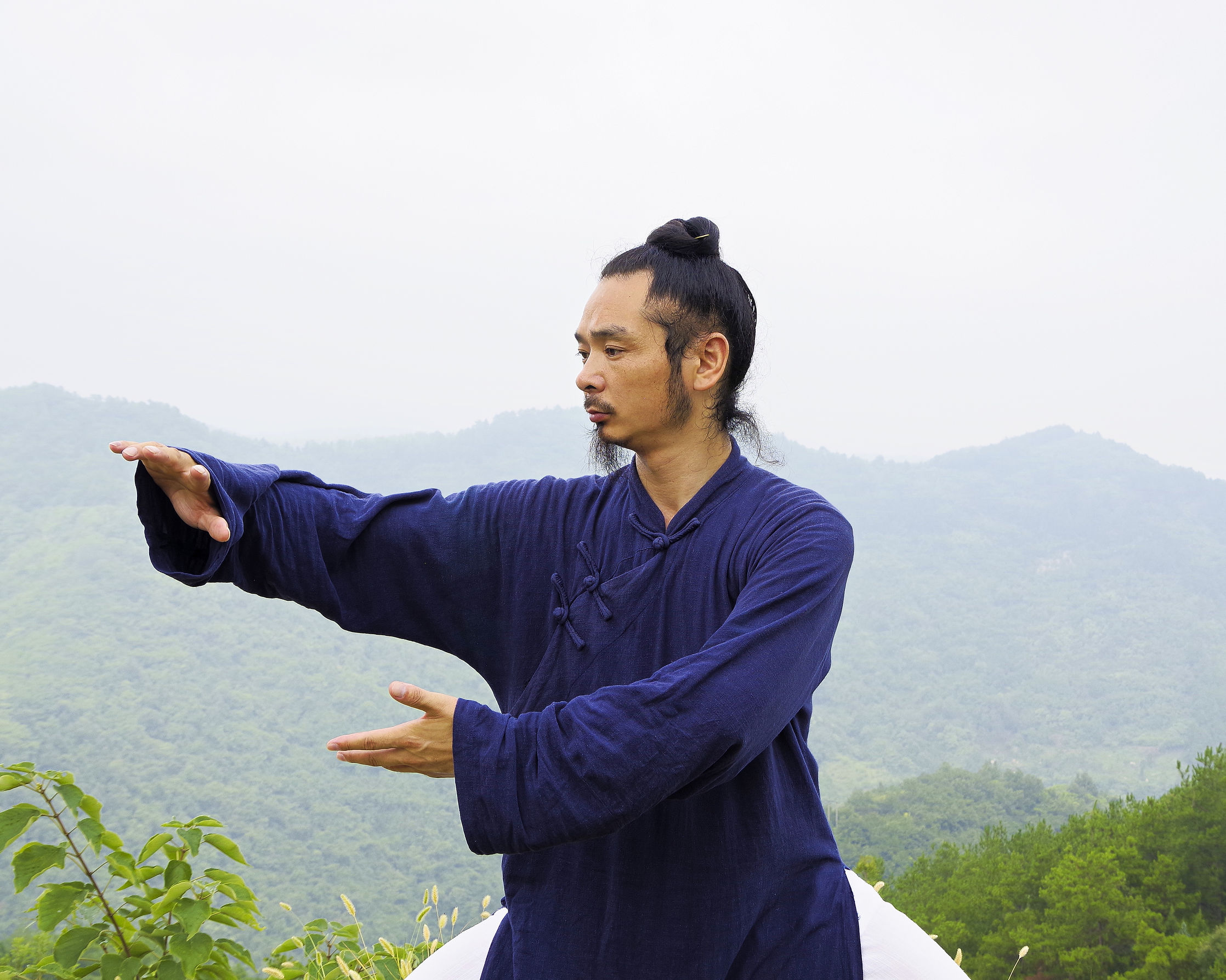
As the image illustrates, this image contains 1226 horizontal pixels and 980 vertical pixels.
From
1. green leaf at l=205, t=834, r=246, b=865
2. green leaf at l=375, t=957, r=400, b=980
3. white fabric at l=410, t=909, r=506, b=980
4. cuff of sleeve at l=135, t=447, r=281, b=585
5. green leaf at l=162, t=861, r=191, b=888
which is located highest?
cuff of sleeve at l=135, t=447, r=281, b=585

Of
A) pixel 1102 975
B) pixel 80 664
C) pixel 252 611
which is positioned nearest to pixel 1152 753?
pixel 1102 975

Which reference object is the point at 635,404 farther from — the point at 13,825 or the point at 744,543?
the point at 13,825

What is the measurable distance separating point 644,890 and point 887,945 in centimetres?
48

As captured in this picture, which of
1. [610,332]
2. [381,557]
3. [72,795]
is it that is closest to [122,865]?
[72,795]

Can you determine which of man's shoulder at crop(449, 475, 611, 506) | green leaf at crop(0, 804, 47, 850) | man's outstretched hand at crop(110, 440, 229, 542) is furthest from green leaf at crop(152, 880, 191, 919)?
man's shoulder at crop(449, 475, 611, 506)

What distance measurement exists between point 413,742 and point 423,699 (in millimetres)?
59

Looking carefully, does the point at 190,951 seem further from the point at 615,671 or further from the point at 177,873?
the point at 615,671

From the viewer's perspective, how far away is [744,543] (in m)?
1.69

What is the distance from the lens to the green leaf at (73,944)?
2.11m

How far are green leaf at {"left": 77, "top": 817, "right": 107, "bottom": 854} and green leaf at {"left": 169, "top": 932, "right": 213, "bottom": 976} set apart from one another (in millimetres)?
272

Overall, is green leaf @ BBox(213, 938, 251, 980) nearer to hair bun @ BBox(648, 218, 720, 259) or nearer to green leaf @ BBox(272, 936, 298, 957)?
green leaf @ BBox(272, 936, 298, 957)

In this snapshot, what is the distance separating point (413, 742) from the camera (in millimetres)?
1290

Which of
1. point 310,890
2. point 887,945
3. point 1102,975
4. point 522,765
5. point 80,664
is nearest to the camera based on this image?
point 522,765

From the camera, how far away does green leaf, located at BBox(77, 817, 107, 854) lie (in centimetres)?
204
